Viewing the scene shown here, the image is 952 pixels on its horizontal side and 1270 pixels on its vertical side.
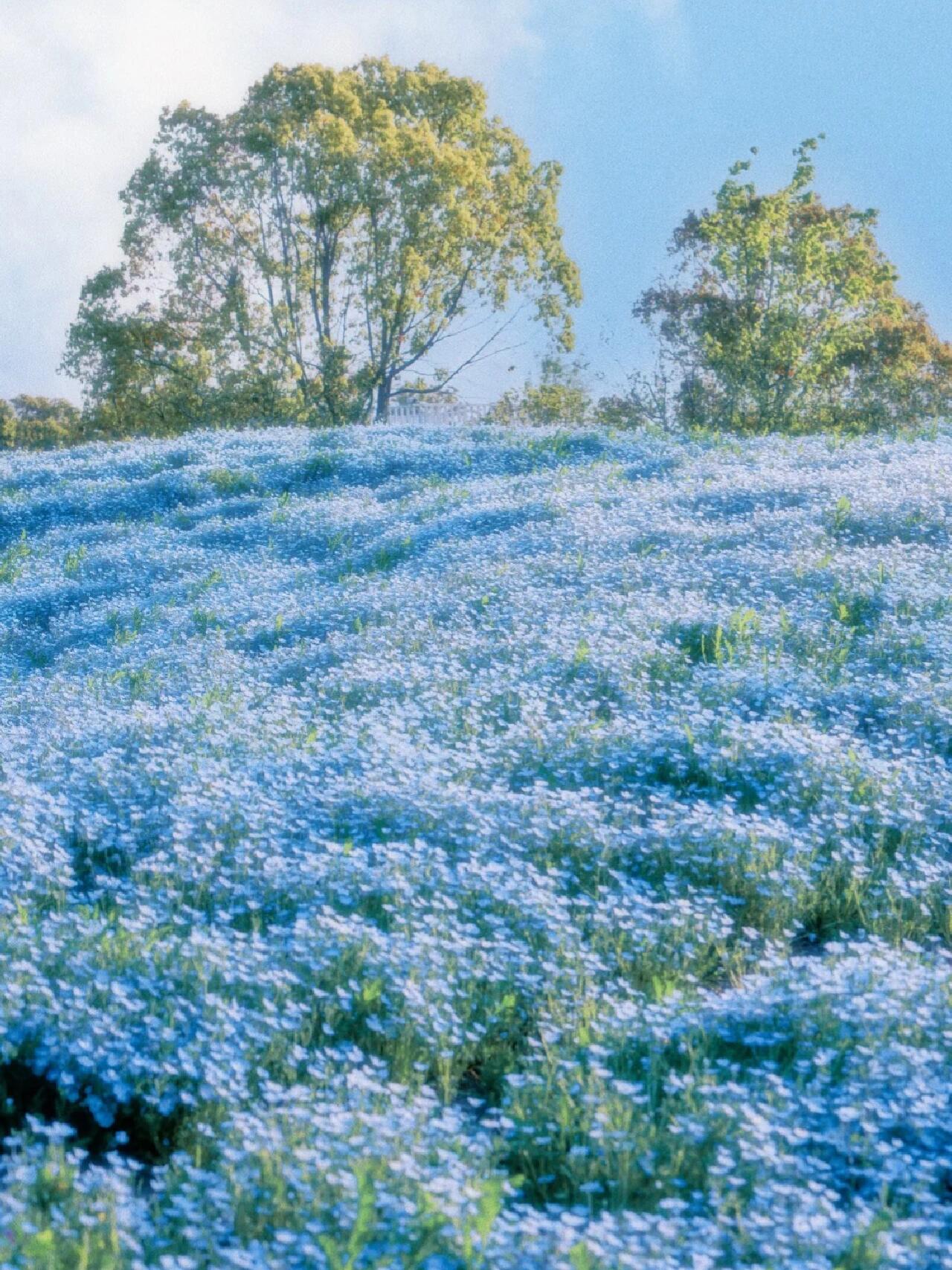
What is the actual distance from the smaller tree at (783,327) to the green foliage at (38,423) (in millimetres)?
20555

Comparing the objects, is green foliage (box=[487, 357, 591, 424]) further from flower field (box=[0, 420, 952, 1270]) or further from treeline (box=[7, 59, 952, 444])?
flower field (box=[0, 420, 952, 1270])

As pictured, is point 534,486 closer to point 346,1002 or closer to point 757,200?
point 346,1002

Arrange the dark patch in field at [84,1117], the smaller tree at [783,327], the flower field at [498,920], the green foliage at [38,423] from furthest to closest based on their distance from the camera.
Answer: the green foliage at [38,423] → the smaller tree at [783,327] → the dark patch in field at [84,1117] → the flower field at [498,920]

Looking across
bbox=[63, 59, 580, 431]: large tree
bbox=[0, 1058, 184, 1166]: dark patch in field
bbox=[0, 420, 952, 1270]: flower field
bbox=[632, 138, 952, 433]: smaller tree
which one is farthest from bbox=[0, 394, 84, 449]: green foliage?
bbox=[0, 1058, 184, 1166]: dark patch in field

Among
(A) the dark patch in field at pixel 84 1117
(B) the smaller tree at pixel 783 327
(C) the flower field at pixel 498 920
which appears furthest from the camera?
(B) the smaller tree at pixel 783 327

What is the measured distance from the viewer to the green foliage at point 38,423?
2066 inches

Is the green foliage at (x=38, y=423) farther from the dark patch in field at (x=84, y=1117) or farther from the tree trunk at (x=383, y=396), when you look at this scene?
the dark patch in field at (x=84, y=1117)

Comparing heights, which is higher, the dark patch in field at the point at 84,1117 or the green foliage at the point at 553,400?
the green foliage at the point at 553,400

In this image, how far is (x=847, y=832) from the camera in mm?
6457

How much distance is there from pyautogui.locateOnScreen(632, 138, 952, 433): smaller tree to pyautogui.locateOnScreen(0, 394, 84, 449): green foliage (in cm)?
2055

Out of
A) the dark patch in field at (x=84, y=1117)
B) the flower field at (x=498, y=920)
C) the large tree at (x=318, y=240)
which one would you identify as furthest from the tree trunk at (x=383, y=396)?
the dark patch in field at (x=84, y=1117)

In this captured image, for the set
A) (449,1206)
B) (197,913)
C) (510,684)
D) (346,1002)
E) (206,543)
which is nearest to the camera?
(449,1206)

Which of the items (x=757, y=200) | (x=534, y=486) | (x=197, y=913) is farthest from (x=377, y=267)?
(x=197, y=913)

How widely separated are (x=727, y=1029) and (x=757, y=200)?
33542 millimetres
